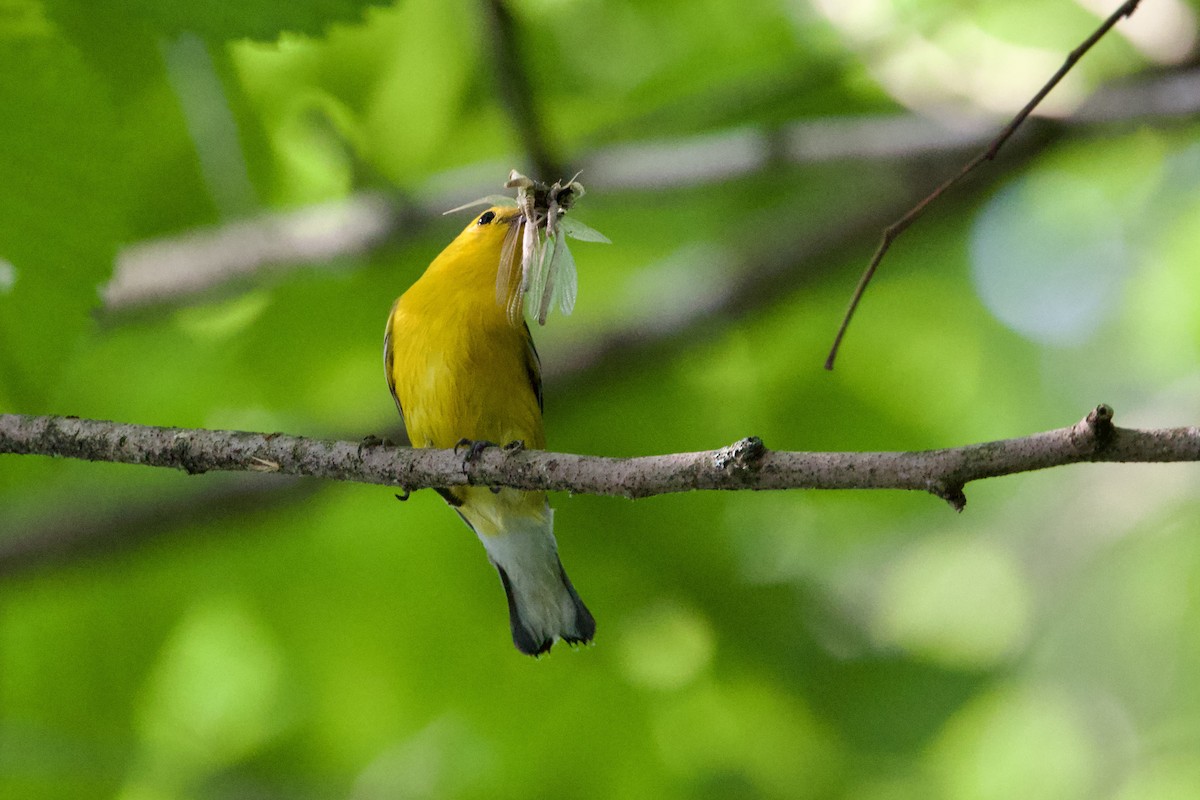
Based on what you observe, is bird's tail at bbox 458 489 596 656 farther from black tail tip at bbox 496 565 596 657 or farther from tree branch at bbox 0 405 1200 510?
tree branch at bbox 0 405 1200 510

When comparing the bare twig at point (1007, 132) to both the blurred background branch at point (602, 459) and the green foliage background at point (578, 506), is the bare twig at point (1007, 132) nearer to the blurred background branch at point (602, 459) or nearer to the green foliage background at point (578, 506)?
the blurred background branch at point (602, 459)

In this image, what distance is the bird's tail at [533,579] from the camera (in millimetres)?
5359

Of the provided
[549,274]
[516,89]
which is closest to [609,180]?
[516,89]

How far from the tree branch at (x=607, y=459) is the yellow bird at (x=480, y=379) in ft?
5.01

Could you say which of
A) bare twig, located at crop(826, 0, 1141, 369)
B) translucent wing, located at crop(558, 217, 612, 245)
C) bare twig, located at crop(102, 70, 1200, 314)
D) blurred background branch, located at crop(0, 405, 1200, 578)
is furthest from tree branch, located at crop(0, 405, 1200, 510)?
bare twig, located at crop(102, 70, 1200, 314)

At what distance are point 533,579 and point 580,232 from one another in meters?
3.21

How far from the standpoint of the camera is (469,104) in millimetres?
7383

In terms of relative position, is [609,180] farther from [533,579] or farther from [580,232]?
[580,232]

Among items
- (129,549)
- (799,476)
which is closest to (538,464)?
(799,476)

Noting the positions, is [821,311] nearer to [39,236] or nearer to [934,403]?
[934,403]

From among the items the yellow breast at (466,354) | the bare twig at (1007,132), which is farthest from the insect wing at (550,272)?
the yellow breast at (466,354)

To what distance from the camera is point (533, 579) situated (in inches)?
217

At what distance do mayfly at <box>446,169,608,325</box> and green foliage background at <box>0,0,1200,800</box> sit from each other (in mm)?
2564

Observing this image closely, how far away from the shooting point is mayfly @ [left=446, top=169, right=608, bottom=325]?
2537 millimetres
